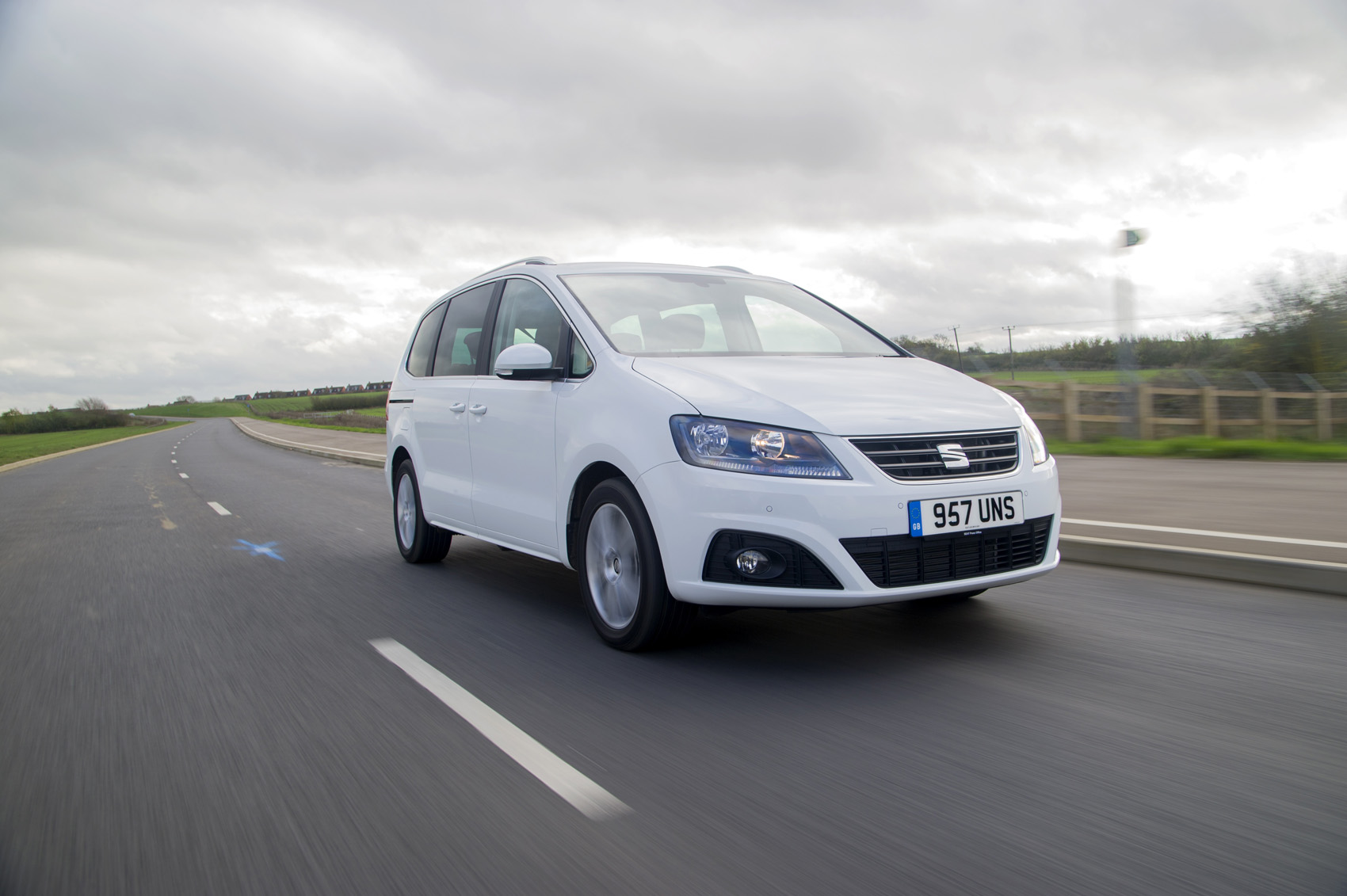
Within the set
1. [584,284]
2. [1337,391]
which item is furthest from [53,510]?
[1337,391]

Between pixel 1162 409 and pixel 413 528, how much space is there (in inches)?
478

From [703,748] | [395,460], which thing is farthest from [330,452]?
[703,748]

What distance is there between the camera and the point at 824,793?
2789mm

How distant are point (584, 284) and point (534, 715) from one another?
8.05ft

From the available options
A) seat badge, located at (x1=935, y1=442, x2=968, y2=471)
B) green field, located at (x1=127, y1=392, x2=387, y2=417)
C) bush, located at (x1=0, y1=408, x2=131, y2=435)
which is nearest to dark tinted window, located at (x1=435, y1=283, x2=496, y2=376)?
seat badge, located at (x1=935, y1=442, x2=968, y2=471)

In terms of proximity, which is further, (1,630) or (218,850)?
(1,630)

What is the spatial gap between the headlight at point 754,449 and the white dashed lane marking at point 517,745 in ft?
4.01

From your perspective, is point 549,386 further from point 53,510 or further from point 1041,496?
point 53,510

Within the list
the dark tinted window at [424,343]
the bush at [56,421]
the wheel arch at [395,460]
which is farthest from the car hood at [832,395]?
the bush at [56,421]

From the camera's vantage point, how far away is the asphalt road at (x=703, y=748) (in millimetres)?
2385

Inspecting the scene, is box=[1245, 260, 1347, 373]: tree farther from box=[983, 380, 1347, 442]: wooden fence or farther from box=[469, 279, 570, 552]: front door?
box=[469, 279, 570, 552]: front door

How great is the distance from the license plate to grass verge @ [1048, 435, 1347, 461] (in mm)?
8695

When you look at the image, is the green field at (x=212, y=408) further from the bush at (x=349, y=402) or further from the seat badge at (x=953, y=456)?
the seat badge at (x=953, y=456)

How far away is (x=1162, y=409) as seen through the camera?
14.8 m
